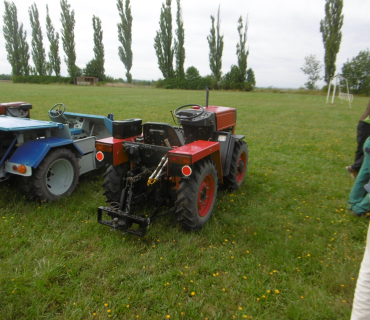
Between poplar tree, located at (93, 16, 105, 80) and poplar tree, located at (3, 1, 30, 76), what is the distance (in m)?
10.6

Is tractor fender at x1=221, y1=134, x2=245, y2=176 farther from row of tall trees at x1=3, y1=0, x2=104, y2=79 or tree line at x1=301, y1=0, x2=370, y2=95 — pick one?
row of tall trees at x1=3, y1=0, x2=104, y2=79

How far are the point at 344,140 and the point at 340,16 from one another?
33.2 meters

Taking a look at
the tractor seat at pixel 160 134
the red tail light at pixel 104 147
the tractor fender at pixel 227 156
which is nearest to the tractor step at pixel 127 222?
the red tail light at pixel 104 147

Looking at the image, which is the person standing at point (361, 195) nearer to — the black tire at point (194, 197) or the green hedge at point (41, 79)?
the black tire at point (194, 197)

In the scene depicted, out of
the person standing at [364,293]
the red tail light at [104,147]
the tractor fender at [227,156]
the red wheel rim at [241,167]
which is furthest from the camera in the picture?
the red wheel rim at [241,167]

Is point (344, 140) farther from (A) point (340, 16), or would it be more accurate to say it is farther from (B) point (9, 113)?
(A) point (340, 16)

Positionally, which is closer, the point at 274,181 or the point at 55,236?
the point at 55,236

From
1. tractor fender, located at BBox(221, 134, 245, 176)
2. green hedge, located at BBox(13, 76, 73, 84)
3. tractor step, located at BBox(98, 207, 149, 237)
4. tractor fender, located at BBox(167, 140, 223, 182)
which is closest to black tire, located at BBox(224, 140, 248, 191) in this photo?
tractor fender, located at BBox(221, 134, 245, 176)

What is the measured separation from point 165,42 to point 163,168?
41574 mm

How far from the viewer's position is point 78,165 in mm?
3857

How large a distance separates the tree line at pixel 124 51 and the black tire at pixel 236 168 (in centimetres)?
3629

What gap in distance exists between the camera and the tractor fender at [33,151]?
3185 millimetres

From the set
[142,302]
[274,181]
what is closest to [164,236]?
[142,302]

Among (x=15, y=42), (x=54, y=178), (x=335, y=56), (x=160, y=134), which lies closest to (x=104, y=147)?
(x=160, y=134)
